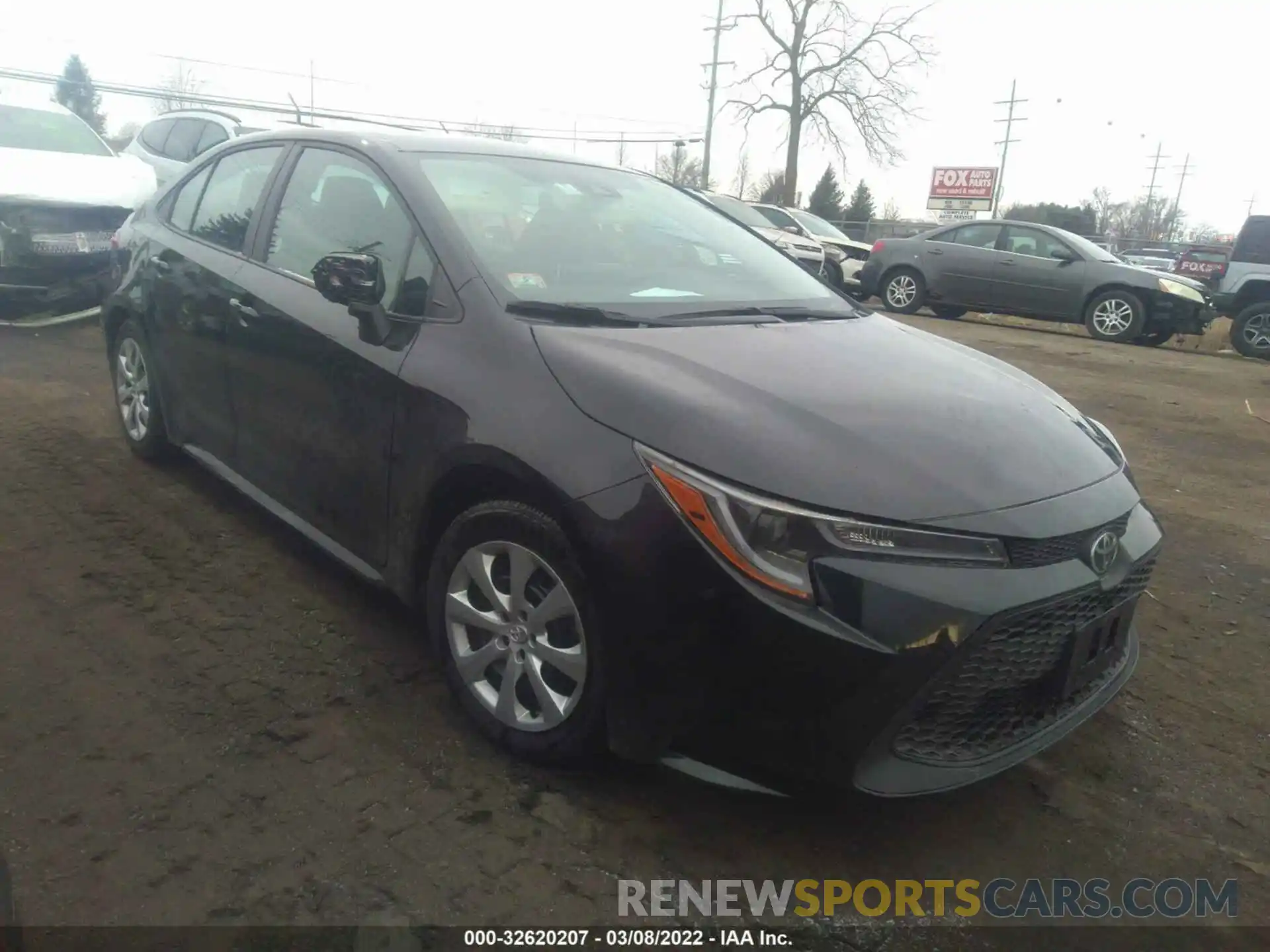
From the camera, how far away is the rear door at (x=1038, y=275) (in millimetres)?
12898

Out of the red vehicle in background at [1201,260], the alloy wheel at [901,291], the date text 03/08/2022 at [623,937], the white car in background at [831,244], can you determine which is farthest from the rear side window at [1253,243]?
the date text 03/08/2022 at [623,937]

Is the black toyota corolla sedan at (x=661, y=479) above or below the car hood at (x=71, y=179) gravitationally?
below

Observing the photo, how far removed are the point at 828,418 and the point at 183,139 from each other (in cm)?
1095

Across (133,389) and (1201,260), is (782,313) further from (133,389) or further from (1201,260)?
(1201,260)

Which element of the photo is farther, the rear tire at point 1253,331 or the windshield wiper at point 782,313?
the rear tire at point 1253,331

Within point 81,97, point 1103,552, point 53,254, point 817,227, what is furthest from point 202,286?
point 81,97

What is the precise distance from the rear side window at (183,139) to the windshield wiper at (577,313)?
31.6 ft

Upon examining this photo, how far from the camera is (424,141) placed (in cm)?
331

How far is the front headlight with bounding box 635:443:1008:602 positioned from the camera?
2.03m

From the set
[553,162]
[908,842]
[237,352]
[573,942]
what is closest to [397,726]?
[573,942]

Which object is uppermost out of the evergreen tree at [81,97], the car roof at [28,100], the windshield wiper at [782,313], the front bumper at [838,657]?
the evergreen tree at [81,97]

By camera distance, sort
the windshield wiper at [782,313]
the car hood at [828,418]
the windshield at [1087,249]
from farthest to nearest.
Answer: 1. the windshield at [1087,249]
2. the windshield wiper at [782,313]
3. the car hood at [828,418]

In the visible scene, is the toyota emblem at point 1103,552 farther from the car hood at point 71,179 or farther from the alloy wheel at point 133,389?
the car hood at point 71,179

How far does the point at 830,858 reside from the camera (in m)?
2.29
